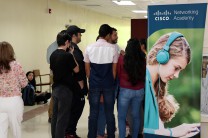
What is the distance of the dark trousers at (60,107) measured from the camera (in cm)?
424

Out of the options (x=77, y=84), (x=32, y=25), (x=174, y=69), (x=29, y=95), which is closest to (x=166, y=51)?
(x=174, y=69)

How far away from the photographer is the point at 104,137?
509cm

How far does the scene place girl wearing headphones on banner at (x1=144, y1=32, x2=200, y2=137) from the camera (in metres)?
3.32

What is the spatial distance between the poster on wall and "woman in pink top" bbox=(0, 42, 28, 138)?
1.67m

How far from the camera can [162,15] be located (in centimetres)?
336

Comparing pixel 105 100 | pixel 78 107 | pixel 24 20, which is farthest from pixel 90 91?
pixel 24 20

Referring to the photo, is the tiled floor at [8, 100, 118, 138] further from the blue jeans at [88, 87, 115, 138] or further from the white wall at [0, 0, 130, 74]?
the white wall at [0, 0, 130, 74]

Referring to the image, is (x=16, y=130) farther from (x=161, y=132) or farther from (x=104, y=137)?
(x=161, y=132)

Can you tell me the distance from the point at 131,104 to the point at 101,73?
60cm

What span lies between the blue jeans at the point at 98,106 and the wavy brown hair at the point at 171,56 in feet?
3.82

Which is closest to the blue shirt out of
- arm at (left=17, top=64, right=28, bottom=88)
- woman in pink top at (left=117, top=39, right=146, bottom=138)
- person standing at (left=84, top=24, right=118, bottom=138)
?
person standing at (left=84, top=24, right=118, bottom=138)

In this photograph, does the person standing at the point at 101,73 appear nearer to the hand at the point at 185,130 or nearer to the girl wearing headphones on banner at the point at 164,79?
the girl wearing headphones on banner at the point at 164,79

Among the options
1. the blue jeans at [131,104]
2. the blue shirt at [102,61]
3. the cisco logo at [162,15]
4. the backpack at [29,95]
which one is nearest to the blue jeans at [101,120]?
the blue jeans at [131,104]

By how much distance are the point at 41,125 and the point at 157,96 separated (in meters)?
3.34
